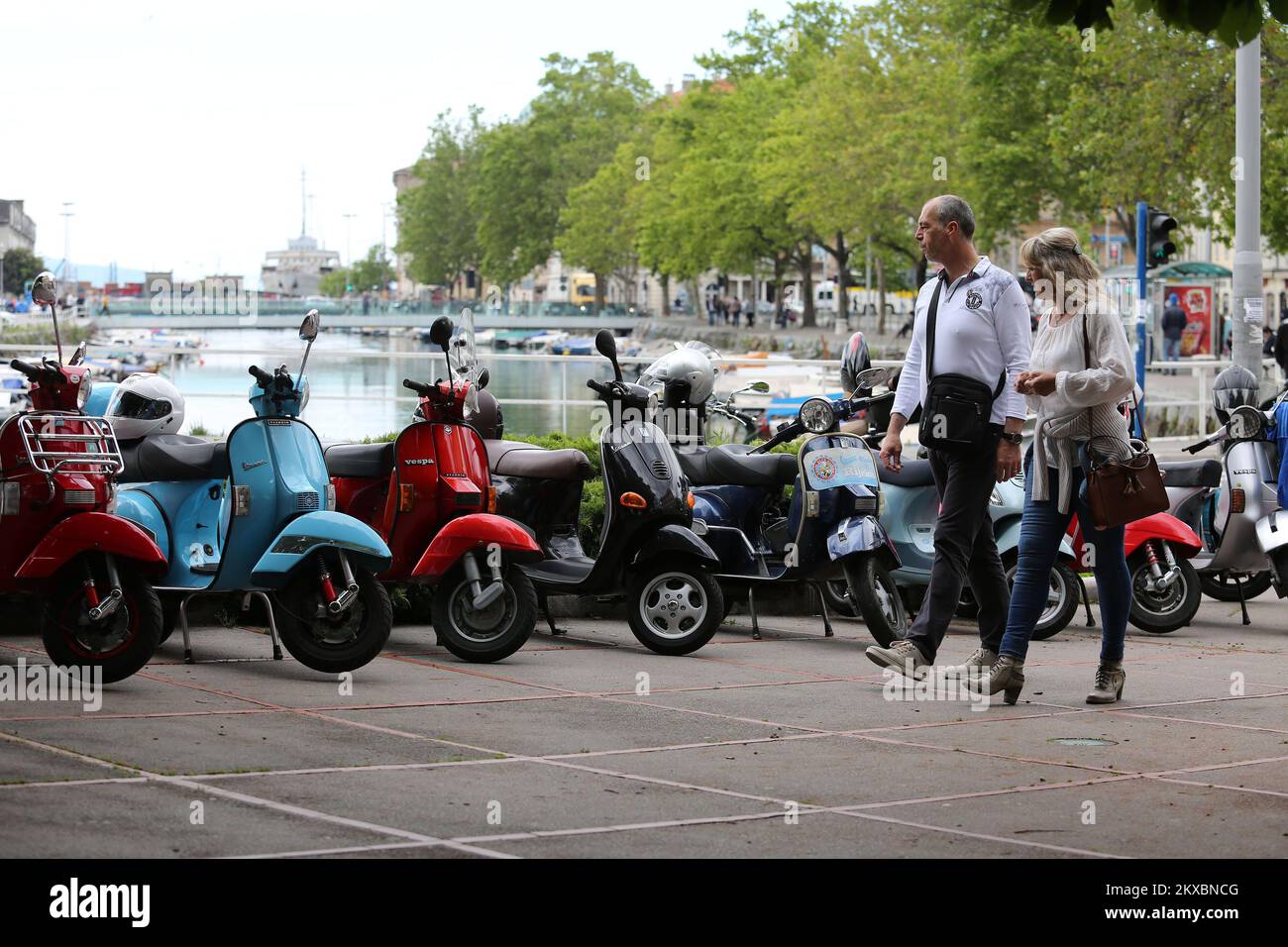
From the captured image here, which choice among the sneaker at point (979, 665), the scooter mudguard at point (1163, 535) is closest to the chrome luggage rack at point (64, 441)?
Result: the sneaker at point (979, 665)

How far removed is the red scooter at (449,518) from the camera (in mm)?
7781

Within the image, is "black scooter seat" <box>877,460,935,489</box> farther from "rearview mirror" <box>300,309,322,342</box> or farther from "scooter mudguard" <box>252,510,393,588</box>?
"scooter mudguard" <box>252,510,393,588</box>

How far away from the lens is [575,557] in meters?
8.92

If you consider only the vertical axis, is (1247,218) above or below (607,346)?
above

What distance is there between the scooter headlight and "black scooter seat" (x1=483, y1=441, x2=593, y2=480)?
1051mm

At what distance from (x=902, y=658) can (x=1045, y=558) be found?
0.64 metres

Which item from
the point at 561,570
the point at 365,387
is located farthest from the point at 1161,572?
the point at 365,387

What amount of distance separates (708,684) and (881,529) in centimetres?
143

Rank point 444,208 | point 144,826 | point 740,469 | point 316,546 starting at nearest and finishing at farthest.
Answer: point 144,826 → point 316,546 → point 740,469 → point 444,208

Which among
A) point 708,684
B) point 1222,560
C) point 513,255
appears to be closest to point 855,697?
point 708,684

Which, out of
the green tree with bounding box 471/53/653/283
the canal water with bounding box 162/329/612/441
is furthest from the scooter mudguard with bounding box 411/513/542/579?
the green tree with bounding box 471/53/653/283

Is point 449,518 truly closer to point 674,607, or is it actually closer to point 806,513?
point 674,607

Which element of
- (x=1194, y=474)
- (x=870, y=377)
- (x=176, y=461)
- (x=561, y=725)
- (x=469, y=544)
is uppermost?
(x=870, y=377)

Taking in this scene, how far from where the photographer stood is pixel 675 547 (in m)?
8.32
